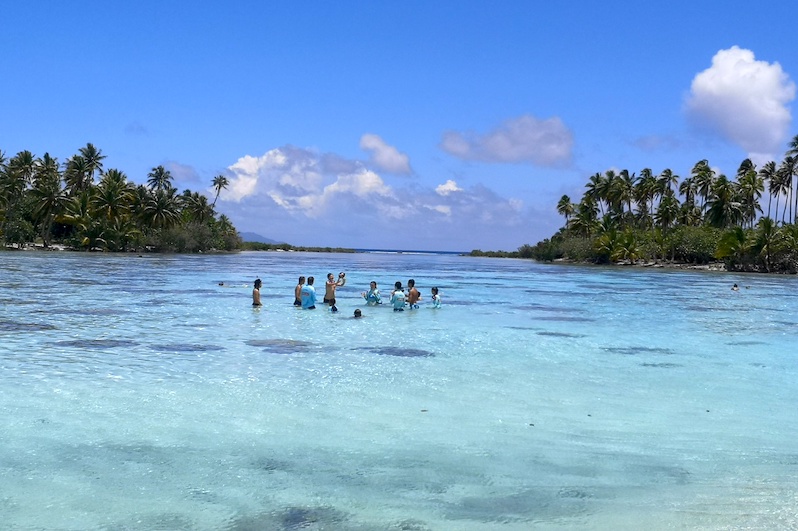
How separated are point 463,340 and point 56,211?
270 ft

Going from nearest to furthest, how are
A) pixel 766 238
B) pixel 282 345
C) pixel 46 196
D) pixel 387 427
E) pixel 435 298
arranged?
pixel 387 427, pixel 282 345, pixel 435 298, pixel 766 238, pixel 46 196

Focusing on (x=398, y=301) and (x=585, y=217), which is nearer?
(x=398, y=301)

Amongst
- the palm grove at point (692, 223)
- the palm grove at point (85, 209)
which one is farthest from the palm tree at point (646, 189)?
the palm grove at point (85, 209)

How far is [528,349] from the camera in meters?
18.0

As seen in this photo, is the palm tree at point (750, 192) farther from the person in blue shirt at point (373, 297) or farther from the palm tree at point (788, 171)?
the person in blue shirt at point (373, 297)

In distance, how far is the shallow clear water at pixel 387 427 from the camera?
6.81 m

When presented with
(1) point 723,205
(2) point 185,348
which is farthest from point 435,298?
(1) point 723,205

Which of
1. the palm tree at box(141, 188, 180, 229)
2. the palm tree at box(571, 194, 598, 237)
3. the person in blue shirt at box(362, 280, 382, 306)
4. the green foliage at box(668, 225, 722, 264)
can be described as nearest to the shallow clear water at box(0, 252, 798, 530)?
the person in blue shirt at box(362, 280, 382, 306)

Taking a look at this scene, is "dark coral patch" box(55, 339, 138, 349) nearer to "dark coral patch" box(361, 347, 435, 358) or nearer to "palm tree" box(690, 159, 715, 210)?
"dark coral patch" box(361, 347, 435, 358)

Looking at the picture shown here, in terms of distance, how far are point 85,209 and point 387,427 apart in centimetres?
8889

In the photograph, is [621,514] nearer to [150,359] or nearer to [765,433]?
[765,433]

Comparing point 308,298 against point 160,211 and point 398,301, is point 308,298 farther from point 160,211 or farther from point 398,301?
point 160,211

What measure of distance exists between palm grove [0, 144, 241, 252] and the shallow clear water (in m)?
72.9

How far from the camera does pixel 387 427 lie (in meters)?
9.92
